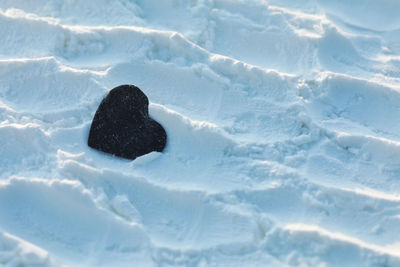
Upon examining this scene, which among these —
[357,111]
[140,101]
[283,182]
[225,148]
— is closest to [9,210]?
[140,101]

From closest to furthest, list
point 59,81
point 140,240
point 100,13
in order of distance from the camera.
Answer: point 140,240, point 59,81, point 100,13

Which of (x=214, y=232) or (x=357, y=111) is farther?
(x=357, y=111)

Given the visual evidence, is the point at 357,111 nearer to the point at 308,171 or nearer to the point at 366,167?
the point at 366,167

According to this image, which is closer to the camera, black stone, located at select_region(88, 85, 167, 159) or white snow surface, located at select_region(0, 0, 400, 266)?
white snow surface, located at select_region(0, 0, 400, 266)
